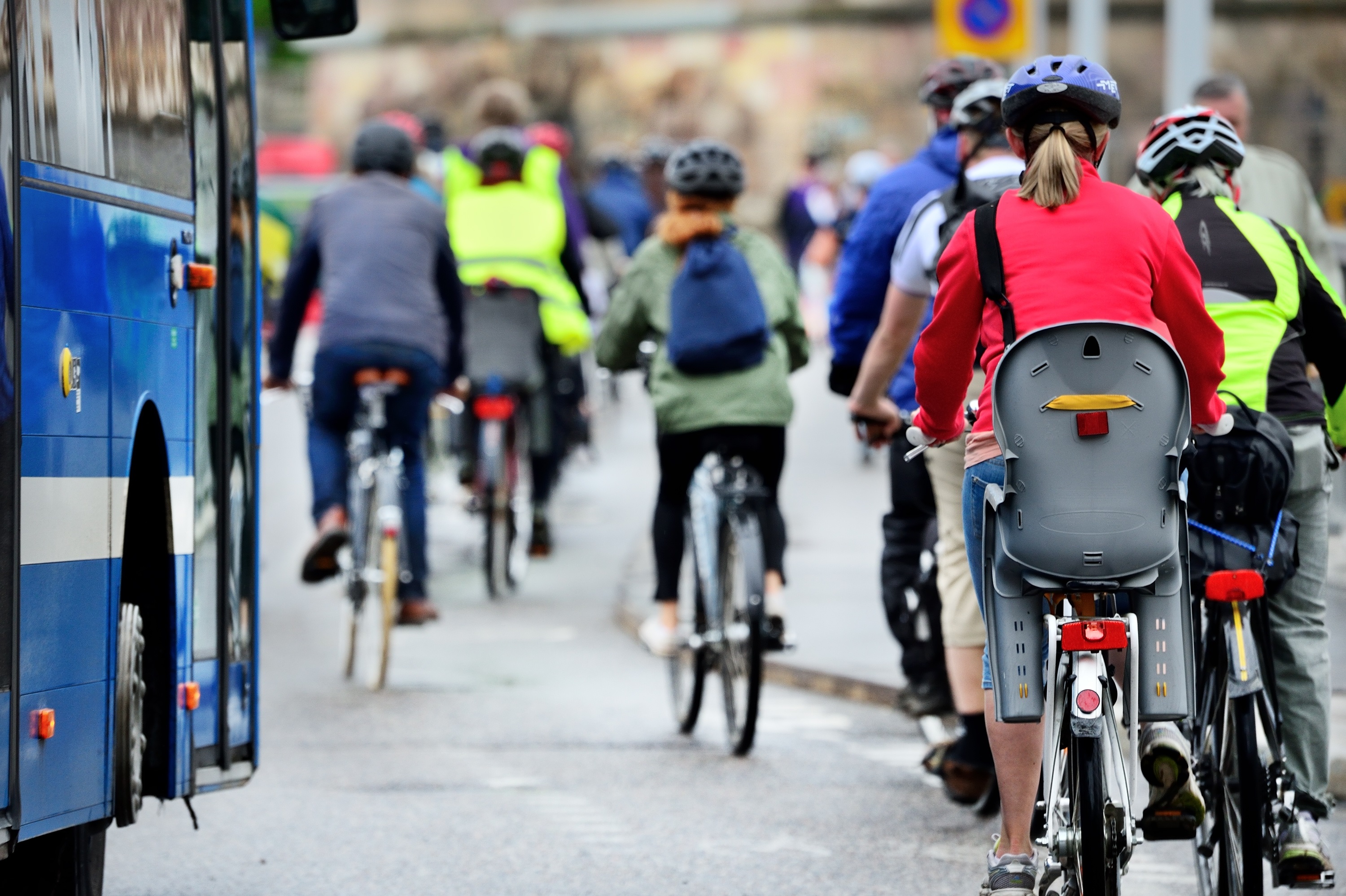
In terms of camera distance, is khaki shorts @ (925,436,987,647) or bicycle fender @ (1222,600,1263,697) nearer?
bicycle fender @ (1222,600,1263,697)

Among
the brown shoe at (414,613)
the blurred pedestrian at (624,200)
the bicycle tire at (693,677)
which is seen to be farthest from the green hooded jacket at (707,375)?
the blurred pedestrian at (624,200)

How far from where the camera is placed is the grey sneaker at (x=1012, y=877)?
462cm

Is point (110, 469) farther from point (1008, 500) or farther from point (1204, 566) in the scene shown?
point (1204, 566)

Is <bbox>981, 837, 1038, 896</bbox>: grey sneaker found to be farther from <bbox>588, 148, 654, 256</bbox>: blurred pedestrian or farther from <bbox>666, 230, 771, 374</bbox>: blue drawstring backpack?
<bbox>588, 148, 654, 256</bbox>: blurred pedestrian

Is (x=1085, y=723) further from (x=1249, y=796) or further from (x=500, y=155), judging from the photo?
(x=500, y=155)

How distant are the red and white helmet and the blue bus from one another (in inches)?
83.5

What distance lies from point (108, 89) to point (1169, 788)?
2.43 m

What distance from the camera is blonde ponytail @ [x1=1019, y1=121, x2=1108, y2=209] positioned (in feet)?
14.8

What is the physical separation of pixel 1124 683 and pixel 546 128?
36.7ft

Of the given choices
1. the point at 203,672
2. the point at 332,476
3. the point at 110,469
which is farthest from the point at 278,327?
the point at 110,469

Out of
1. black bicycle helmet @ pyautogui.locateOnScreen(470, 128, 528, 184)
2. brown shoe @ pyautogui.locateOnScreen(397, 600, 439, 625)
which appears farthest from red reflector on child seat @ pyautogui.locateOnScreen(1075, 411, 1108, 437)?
black bicycle helmet @ pyautogui.locateOnScreen(470, 128, 528, 184)

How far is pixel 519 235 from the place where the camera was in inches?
466

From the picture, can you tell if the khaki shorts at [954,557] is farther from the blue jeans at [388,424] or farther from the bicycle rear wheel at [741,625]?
the blue jeans at [388,424]

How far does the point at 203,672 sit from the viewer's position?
557 cm
